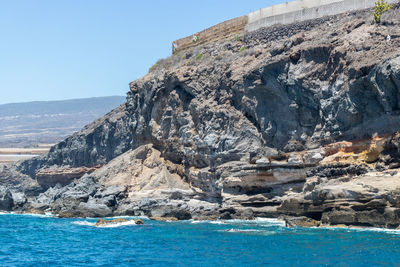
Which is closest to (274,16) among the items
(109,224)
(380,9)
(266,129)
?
(380,9)

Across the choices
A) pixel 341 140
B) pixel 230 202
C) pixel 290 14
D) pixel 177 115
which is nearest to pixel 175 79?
pixel 177 115

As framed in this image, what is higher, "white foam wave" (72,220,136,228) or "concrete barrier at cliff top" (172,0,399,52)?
"concrete barrier at cliff top" (172,0,399,52)

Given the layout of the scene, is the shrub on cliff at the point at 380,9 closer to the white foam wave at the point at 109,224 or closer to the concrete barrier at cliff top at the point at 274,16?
the concrete barrier at cliff top at the point at 274,16

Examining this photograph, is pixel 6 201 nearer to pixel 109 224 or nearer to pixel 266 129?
pixel 109 224

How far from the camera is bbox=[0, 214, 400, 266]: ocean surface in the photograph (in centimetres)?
2606

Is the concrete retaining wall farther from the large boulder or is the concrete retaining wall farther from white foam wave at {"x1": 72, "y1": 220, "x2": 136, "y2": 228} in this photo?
the large boulder

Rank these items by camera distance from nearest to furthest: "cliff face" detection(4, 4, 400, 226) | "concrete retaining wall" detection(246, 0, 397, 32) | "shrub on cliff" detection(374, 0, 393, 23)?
1. "cliff face" detection(4, 4, 400, 226)
2. "shrub on cliff" detection(374, 0, 393, 23)
3. "concrete retaining wall" detection(246, 0, 397, 32)

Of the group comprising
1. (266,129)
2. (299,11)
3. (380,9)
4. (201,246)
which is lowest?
(201,246)

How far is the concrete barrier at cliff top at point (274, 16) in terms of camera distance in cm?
5022

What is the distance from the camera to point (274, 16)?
183ft

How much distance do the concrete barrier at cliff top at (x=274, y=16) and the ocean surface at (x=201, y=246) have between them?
21.3 m

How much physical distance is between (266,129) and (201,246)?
1956cm

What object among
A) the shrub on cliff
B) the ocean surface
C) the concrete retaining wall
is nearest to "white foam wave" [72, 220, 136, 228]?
the ocean surface

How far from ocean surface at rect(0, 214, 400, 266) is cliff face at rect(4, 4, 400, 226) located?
4006 millimetres
